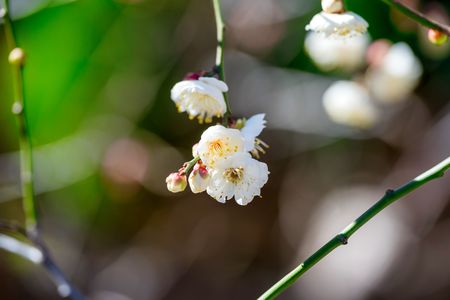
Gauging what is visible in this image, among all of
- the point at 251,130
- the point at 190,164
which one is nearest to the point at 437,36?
the point at 251,130

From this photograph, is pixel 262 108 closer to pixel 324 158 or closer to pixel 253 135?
pixel 324 158

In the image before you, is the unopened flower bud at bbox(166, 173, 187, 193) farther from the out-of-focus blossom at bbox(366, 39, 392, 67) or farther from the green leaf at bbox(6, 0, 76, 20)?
the green leaf at bbox(6, 0, 76, 20)

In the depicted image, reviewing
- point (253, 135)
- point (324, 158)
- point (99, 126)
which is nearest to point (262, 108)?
point (324, 158)

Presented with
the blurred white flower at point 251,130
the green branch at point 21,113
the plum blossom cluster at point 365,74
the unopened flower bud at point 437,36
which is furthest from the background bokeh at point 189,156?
the blurred white flower at point 251,130

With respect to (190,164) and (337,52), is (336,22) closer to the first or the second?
(190,164)

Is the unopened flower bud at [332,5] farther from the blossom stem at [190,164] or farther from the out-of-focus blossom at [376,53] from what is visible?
the out-of-focus blossom at [376,53]
